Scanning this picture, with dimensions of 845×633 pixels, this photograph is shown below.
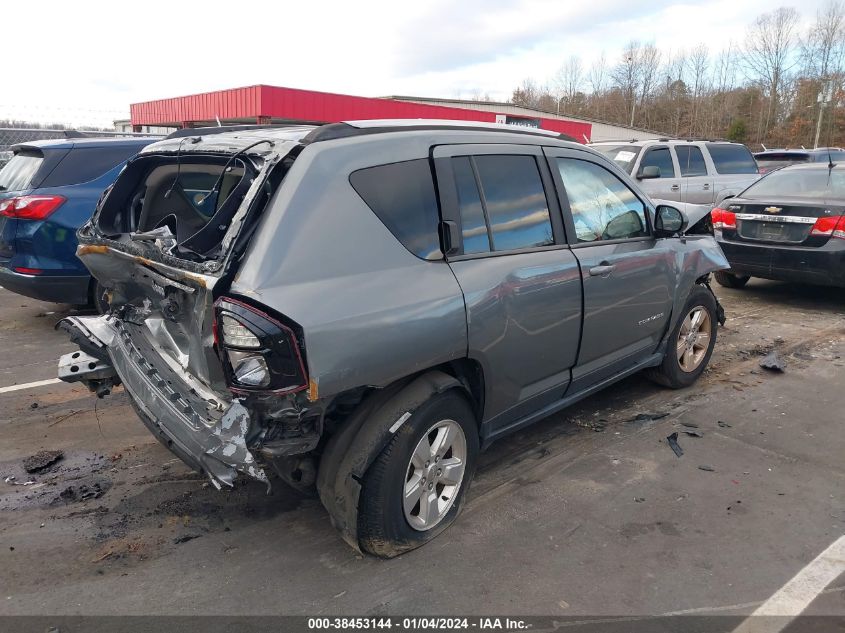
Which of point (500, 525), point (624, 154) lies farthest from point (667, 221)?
point (624, 154)

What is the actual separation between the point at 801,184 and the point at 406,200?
7.08 metres

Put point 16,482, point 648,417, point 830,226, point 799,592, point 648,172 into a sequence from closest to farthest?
1. point 799,592
2. point 16,482
3. point 648,417
4. point 830,226
5. point 648,172

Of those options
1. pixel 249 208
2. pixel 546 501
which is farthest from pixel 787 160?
pixel 249 208

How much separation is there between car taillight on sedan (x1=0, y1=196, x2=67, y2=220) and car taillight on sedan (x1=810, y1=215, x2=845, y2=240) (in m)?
8.19

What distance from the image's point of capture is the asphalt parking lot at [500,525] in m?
2.77

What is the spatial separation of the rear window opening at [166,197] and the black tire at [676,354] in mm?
3382

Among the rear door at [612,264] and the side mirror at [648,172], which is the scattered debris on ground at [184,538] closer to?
the rear door at [612,264]

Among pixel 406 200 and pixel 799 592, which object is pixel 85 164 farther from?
pixel 799 592

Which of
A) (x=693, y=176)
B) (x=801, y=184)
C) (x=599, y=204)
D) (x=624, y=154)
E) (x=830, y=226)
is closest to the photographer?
(x=599, y=204)

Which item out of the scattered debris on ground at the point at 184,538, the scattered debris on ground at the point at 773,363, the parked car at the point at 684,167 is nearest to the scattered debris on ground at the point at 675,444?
the scattered debris on ground at the point at 773,363

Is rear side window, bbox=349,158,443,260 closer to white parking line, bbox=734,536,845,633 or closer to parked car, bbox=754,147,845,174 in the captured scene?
white parking line, bbox=734,536,845,633

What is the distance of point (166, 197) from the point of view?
3746 millimetres

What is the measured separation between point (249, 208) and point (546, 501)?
2.20 meters

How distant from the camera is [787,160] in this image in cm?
1777
